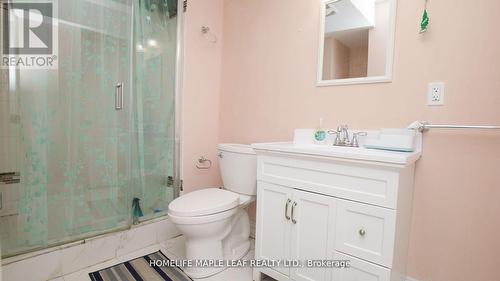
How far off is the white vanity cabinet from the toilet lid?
0.71 feet

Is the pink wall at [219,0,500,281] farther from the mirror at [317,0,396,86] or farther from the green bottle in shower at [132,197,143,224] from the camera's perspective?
the green bottle in shower at [132,197,143,224]

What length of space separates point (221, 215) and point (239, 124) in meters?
0.90

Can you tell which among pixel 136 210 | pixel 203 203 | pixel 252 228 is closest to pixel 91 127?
pixel 136 210

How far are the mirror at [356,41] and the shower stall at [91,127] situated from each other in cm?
116

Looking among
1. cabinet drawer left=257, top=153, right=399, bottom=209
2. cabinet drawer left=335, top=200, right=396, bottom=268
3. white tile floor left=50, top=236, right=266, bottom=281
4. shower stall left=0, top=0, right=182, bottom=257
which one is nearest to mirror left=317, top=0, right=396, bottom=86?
cabinet drawer left=257, top=153, right=399, bottom=209

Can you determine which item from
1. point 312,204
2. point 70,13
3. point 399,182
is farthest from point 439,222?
point 70,13

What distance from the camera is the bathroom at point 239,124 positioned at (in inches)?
46.4

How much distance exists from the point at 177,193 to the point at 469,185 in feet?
6.16

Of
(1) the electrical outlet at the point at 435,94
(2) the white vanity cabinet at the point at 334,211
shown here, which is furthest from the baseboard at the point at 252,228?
(1) the electrical outlet at the point at 435,94

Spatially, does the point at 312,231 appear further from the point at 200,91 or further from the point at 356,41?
the point at 200,91

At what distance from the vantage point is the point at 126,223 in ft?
5.90

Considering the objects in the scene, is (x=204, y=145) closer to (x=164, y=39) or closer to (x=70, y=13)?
(x=164, y=39)

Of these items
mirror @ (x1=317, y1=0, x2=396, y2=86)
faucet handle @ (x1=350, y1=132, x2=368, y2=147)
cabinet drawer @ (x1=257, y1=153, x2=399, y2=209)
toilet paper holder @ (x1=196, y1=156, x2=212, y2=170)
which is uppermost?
mirror @ (x1=317, y1=0, x2=396, y2=86)

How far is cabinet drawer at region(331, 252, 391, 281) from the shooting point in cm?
107
